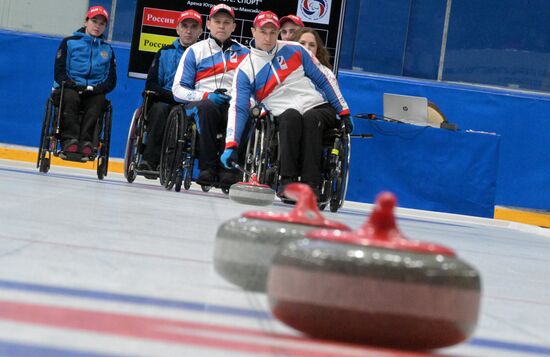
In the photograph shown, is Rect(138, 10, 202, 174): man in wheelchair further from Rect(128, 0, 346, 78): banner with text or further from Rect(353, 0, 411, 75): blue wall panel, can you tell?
Rect(353, 0, 411, 75): blue wall panel

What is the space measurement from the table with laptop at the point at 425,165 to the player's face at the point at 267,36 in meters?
1.75

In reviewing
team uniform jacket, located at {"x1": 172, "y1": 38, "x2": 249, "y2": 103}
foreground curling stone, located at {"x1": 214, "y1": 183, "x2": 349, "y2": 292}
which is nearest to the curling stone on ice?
team uniform jacket, located at {"x1": 172, "y1": 38, "x2": 249, "y2": 103}

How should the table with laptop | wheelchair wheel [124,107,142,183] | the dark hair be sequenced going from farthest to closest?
the table with laptop
wheelchair wheel [124,107,142,183]
the dark hair

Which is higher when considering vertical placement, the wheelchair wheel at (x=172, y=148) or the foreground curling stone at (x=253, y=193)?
the wheelchair wheel at (x=172, y=148)

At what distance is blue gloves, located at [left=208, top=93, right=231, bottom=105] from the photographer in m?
4.63

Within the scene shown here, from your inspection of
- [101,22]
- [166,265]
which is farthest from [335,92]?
[166,265]

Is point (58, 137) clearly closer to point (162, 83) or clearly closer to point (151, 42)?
point (162, 83)

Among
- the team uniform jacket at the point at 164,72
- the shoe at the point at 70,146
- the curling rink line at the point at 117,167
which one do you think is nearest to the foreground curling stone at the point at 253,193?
the team uniform jacket at the point at 164,72

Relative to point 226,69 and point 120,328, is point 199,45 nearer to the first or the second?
point 226,69

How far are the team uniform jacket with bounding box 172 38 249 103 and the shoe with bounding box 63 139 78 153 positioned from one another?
0.70 m

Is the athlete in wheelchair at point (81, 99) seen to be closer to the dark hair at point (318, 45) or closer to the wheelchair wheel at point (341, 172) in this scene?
the dark hair at point (318, 45)

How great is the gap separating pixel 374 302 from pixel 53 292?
0.41m

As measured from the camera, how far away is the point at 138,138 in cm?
506

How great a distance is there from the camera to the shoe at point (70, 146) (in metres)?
5.02
